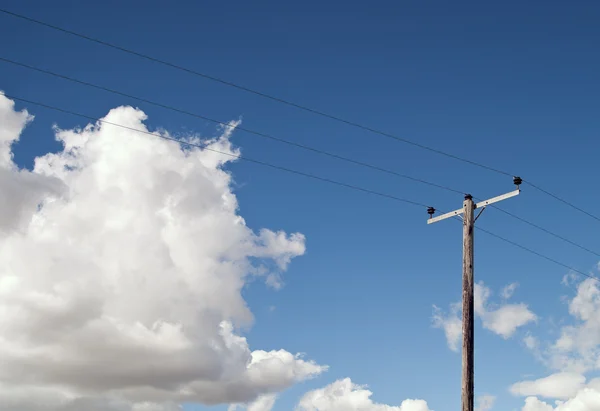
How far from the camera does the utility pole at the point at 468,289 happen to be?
17.5 meters

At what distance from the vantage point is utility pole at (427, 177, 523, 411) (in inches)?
691

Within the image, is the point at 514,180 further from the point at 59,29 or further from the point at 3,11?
the point at 3,11

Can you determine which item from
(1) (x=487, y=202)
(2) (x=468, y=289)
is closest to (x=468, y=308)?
(2) (x=468, y=289)

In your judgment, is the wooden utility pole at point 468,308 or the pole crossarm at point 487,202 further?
the pole crossarm at point 487,202

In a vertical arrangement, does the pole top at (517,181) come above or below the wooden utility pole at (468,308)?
above

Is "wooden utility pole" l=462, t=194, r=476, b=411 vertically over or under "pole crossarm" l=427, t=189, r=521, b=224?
under

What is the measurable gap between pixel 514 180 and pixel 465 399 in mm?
6304

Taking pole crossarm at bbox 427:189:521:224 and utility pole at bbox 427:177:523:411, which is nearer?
utility pole at bbox 427:177:523:411

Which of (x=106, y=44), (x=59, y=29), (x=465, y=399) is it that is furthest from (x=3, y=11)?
(x=465, y=399)

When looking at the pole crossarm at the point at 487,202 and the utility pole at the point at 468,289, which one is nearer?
the utility pole at the point at 468,289

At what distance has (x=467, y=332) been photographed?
18250 mm

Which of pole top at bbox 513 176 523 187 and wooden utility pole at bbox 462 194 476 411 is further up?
pole top at bbox 513 176 523 187

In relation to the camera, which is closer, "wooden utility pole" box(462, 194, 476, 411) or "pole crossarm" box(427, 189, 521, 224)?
"wooden utility pole" box(462, 194, 476, 411)

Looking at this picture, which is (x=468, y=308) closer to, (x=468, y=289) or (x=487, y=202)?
(x=468, y=289)
